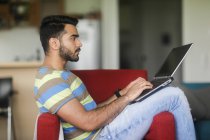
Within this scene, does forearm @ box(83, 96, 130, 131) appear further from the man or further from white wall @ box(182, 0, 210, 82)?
white wall @ box(182, 0, 210, 82)

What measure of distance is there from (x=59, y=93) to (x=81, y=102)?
222 millimetres

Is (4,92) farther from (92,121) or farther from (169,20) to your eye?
(169,20)

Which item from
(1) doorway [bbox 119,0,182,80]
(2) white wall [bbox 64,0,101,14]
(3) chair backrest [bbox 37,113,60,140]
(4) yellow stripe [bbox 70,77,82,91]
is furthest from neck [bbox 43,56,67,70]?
(1) doorway [bbox 119,0,182,80]

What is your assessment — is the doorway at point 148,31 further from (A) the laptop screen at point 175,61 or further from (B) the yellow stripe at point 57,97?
(B) the yellow stripe at point 57,97

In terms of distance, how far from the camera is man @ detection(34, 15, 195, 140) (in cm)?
187

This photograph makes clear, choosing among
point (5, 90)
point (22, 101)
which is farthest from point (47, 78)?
point (22, 101)

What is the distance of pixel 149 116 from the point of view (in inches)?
77.7

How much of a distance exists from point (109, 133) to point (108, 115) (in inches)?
A: 4.7

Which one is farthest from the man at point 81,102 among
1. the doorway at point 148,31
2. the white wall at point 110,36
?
the doorway at point 148,31

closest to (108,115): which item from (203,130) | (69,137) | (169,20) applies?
(69,137)

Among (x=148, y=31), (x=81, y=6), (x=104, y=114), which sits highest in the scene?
(x=81, y=6)

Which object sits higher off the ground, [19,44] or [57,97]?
[19,44]

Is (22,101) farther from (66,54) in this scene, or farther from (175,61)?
(175,61)

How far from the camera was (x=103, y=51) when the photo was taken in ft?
18.2
